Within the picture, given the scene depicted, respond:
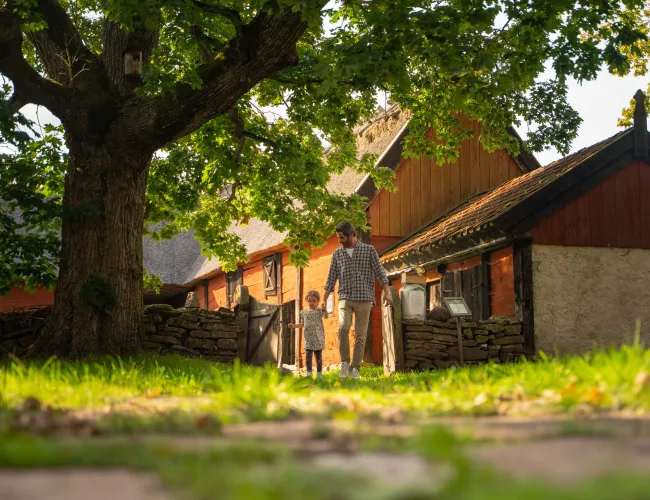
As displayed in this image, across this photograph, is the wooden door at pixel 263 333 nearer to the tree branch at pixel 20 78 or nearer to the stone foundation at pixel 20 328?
the stone foundation at pixel 20 328

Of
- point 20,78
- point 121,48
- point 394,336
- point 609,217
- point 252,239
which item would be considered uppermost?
point 121,48

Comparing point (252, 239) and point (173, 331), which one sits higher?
point (252, 239)

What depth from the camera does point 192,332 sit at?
12922mm

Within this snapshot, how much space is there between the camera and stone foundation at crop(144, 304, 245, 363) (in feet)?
40.8

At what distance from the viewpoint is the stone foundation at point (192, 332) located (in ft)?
40.8

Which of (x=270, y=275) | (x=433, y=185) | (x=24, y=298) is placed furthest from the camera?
(x=24, y=298)

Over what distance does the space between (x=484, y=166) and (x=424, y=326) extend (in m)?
8.62

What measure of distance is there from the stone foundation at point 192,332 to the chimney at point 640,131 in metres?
7.60

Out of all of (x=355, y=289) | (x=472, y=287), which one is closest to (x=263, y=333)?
(x=472, y=287)

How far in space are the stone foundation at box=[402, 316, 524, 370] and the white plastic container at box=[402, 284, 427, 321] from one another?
15 cm

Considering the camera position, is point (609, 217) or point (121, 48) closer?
point (121, 48)

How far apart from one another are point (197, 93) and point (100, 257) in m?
2.34

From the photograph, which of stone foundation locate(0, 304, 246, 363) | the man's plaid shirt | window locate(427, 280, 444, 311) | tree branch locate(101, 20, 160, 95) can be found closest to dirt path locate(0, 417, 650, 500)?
the man's plaid shirt

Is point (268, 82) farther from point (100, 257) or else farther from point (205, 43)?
point (100, 257)
